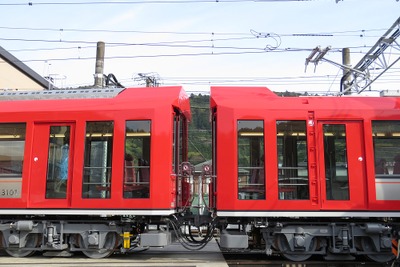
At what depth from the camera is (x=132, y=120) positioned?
8.97 meters

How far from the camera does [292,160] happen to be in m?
8.73

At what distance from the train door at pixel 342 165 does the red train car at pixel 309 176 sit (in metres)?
0.02

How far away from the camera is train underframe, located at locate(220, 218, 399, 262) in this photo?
27.6ft

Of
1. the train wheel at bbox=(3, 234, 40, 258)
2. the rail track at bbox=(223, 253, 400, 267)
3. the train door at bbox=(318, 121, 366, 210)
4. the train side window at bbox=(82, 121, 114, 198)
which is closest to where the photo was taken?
the rail track at bbox=(223, 253, 400, 267)

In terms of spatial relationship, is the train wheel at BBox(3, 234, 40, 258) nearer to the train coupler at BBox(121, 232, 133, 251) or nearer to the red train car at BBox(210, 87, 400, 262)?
the train coupler at BBox(121, 232, 133, 251)

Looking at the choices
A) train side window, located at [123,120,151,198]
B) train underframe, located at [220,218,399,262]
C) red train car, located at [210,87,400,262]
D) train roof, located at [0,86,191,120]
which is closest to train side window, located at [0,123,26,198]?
train roof, located at [0,86,191,120]

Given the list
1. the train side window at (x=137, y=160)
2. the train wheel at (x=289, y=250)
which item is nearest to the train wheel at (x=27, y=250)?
the train side window at (x=137, y=160)

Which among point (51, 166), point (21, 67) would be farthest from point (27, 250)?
point (21, 67)

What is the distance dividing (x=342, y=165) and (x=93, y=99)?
5.77 m

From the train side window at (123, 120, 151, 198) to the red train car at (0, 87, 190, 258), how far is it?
2 cm

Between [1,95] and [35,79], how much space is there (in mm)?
15961

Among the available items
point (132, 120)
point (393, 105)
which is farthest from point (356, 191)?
point (132, 120)

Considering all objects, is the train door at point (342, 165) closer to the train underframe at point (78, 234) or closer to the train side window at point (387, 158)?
the train side window at point (387, 158)

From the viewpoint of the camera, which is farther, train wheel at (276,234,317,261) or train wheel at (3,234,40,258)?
train wheel at (3,234,40,258)
